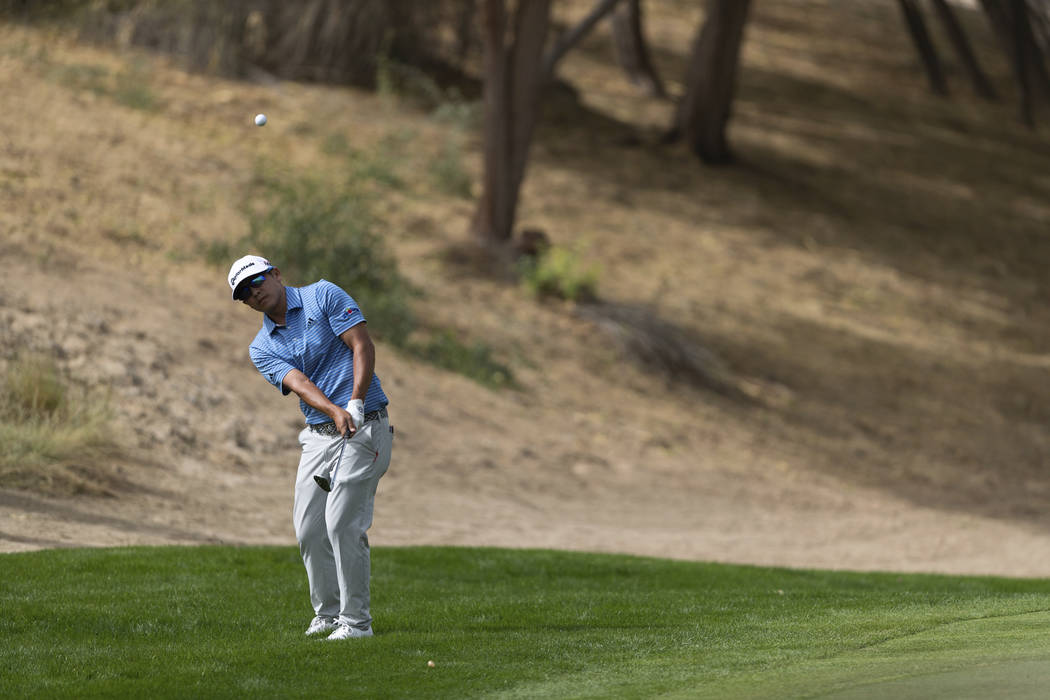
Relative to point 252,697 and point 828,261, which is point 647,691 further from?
point 828,261

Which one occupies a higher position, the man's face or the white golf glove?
the man's face

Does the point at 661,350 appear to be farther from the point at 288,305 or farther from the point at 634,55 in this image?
the point at 288,305

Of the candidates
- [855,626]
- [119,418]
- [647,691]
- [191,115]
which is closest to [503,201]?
[191,115]

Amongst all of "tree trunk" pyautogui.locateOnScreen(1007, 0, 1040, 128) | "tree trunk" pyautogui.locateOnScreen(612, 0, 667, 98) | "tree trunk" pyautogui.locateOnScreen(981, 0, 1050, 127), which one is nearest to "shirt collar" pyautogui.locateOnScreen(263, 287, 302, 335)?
"tree trunk" pyautogui.locateOnScreen(1007, 0, 1040, 128)

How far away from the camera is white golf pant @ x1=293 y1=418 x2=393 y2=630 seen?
6938 millimetres

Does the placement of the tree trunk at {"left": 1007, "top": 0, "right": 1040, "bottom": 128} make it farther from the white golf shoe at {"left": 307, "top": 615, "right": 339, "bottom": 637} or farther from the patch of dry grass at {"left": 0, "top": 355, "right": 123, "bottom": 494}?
the white golf shoe at {"left": 307, "top": 615, "right": 339, "bottom": 637}

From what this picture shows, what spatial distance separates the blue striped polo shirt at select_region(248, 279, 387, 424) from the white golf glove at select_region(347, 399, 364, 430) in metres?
0.22

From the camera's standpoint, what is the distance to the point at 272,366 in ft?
23.3

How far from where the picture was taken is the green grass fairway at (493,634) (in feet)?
21.0

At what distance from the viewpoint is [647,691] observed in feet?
20.7

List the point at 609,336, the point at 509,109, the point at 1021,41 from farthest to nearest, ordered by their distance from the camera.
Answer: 1. the point at 1021,41
2. the point at 509,109
3. the point at 609,336

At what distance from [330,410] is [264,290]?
747mm

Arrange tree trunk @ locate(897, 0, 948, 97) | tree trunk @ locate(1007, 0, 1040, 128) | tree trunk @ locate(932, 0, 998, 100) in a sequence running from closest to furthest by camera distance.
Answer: tree trunk @ locate(1007, 0, 1040, 128) < tree trunk @ locate(932, 0, 998, 100) < tree trunk @ locate(897, 0, 948, 97)

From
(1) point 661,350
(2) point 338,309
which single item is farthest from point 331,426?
(1) point 661,350
